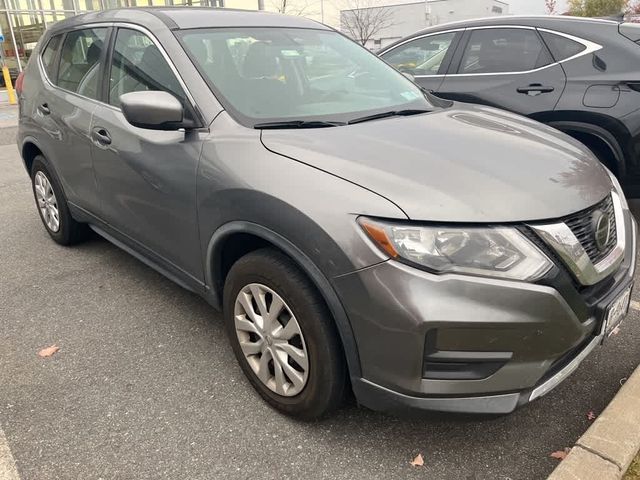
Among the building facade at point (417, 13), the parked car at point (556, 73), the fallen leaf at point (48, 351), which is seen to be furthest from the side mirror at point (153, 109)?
the building facade at point (417, 13)

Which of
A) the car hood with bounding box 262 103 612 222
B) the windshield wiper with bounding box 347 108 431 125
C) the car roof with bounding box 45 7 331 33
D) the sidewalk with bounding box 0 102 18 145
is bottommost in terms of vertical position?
the sidewalk with bounding box 0 102 18 145

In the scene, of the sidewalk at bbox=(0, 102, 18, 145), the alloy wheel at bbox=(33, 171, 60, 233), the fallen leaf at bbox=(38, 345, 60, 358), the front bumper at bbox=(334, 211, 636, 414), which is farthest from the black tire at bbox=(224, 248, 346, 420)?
the sidewalk at bbox=(0, 102, 18, 145)

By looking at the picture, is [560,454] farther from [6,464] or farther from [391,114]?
[6,464]

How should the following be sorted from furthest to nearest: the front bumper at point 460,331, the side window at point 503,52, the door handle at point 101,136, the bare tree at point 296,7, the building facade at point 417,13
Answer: the building facade at point 417,13 → the bare tree at point 296,7 → the side window at point 503,52 → the door handle at point 101,136 → the front bumper at point 460,331

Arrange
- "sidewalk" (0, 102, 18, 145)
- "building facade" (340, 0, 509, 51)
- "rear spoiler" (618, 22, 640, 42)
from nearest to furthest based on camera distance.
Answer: "rear spoiler" (618, 22, 640, 42), "sidewalk" (0, 102, 18, 145), "building facade" (340, 0, 509, 51)

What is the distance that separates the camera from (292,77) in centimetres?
281

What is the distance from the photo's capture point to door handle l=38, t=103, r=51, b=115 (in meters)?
3.87

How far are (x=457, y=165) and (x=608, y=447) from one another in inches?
47.5

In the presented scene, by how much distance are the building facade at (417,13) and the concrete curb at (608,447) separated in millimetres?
39506

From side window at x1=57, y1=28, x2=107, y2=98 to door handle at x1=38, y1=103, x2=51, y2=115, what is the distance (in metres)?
0.19

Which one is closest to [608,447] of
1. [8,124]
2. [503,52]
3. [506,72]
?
[506,72]

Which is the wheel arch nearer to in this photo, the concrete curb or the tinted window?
the concrete curb

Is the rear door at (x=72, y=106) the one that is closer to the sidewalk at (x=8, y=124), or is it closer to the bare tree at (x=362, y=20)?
the sidewalk at (x=8, y=124)

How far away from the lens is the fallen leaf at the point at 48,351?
9.48ft
